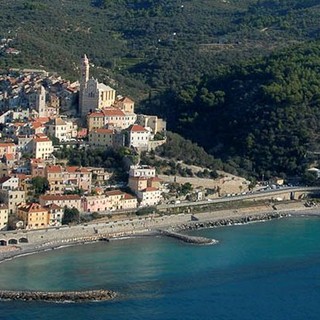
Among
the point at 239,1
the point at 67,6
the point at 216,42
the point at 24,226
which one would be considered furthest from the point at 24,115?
the point at 239,1

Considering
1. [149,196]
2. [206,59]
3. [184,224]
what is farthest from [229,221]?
[206,59]

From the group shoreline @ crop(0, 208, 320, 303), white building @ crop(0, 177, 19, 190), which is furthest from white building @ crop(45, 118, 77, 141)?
shoreline @ crop(0, 208, 320, 303)

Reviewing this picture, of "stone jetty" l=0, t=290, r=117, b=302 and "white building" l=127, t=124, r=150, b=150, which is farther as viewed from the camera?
"white building" l=127, t=124, r=150, b=150

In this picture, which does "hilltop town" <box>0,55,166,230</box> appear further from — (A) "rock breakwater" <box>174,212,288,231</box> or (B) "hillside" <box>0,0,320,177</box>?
(B) "hillside" <box>0,0,320,177</box>

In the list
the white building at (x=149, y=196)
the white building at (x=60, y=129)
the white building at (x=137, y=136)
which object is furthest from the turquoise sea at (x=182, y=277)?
the white building at (x=60, y=129)

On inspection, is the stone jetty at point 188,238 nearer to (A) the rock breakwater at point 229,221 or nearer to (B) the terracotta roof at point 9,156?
(A) the rock breakwater at point 229,221

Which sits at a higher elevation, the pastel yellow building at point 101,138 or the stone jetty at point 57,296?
the pastel yellow building at point 101,138
